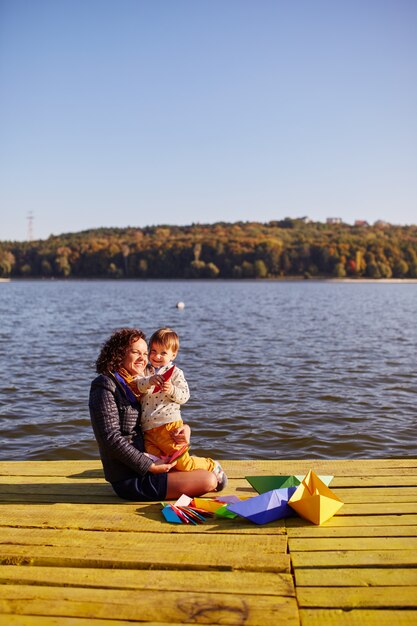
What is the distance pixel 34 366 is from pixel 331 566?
48.8 feet

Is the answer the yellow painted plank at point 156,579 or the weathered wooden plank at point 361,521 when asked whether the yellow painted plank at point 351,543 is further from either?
the yellow painted plank at point 156,579

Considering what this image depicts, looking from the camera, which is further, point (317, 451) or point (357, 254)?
point (357, 254)

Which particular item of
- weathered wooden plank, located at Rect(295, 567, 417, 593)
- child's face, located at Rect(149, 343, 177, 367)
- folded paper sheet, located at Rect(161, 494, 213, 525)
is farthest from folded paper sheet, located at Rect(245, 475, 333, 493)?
weathered wooden plank, located at Rect(295, 567, 417, 593)

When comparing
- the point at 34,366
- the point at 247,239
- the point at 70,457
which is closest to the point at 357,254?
the point at 247,239

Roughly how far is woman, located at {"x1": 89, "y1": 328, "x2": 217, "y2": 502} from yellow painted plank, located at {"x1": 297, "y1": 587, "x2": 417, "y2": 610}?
1.60 m

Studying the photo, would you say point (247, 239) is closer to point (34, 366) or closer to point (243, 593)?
point (34, 366)

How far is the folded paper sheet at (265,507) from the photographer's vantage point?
169 inches

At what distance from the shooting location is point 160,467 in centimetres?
478

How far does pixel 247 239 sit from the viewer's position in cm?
13988

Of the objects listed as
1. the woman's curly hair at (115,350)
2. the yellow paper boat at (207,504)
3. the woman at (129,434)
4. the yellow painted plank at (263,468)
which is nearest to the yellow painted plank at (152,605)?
the yellow paper boat at (207,504)

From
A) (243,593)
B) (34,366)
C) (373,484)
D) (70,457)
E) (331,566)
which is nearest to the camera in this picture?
(243,593)

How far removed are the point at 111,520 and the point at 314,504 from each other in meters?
1.31

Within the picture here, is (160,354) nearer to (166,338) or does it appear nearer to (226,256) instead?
(166,338)

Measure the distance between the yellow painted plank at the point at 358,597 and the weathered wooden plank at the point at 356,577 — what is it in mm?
46
